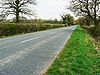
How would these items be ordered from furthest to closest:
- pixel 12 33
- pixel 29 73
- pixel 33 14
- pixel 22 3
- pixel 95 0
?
pixel 33 14 → pixel 22 3 → pixel 95 0 → pixel 12 33 → pixel 29 73

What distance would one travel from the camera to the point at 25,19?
73.6 ft

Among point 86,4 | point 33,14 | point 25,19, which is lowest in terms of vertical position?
point 25,19

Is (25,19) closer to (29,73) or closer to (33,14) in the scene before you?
(33,14)

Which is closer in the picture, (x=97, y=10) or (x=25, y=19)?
(x=97, y=10)

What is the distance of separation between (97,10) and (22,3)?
1842cm

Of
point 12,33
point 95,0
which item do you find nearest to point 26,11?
point 12,33

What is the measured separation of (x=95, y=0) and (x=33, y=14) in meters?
15.3

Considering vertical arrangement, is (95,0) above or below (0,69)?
above

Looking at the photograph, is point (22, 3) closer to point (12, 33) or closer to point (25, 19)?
point (25, 19)

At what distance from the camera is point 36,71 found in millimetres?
2852

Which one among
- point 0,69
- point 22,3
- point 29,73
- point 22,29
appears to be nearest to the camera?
point 29,73

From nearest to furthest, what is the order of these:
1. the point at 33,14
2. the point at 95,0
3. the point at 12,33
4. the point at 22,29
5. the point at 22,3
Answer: the point at 12,33 < the point at 22,29 < the point at 95,0 < the point at 22,3 < the point at 33,14

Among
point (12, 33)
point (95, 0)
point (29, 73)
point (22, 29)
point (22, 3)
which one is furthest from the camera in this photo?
point (22, 3)

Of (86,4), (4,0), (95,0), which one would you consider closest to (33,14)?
(4,0)
